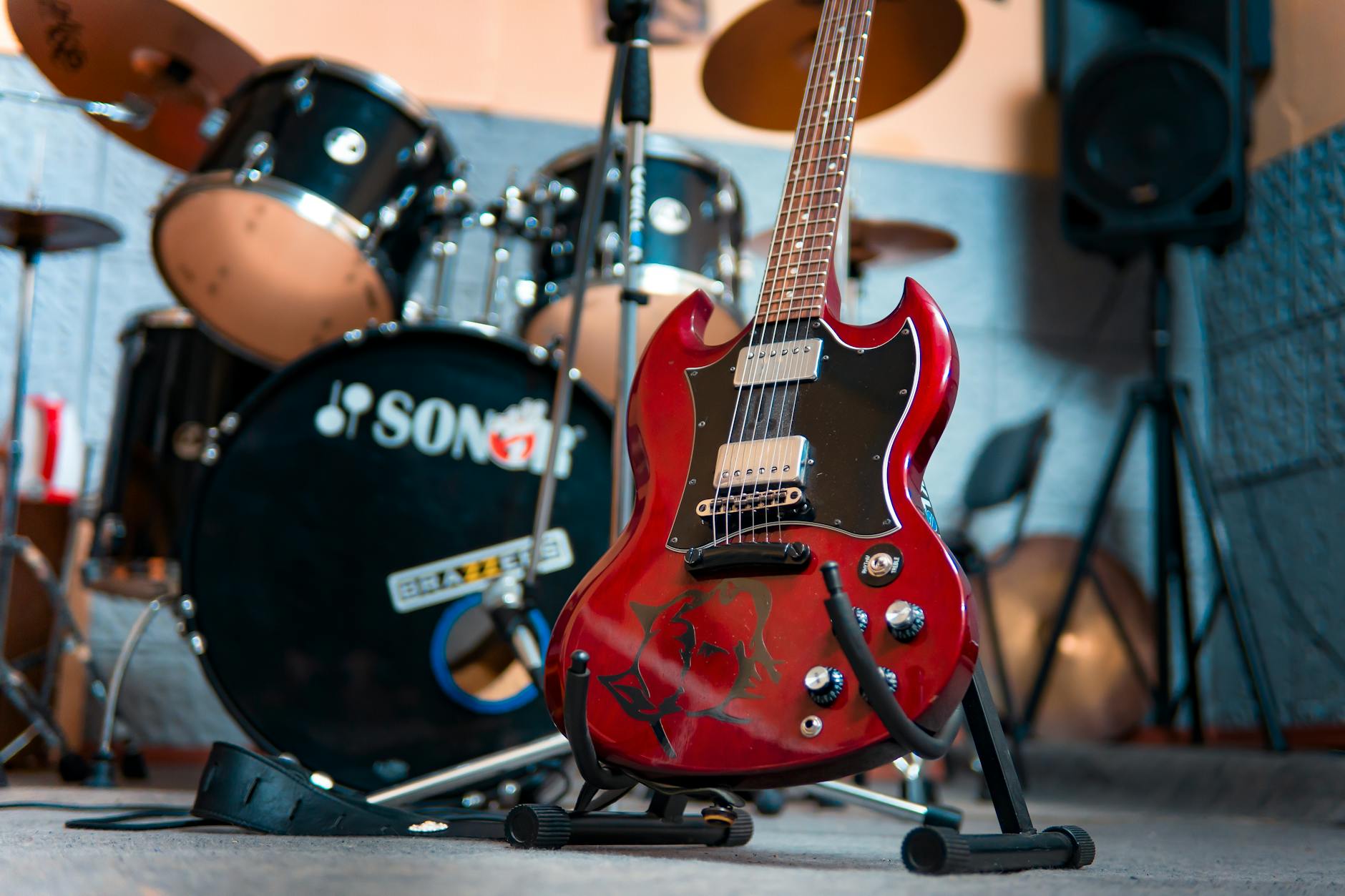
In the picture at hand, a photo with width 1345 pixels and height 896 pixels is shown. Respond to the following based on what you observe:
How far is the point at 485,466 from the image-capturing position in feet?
6.28

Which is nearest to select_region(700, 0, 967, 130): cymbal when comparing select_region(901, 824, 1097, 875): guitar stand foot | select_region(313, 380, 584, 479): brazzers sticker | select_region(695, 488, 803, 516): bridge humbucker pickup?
select_region(313, 380, 584, 479): brazzers sticker

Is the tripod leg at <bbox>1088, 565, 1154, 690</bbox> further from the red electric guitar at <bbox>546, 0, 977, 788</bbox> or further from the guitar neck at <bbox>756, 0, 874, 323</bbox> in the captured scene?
the red electric guitar at <bbox>546, 0, 977, 788</bbox>

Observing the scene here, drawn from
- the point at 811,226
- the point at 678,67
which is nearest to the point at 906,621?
the point at 811,226

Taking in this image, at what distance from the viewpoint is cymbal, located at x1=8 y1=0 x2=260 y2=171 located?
6.98ft

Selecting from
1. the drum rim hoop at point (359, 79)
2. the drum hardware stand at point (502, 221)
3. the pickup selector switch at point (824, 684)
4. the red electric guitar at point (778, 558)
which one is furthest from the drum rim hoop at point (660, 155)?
the pickup selector switch at point (824, 684)

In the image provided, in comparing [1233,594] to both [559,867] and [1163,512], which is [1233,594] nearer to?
[1163,512]

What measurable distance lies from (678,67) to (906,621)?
2.91 metres

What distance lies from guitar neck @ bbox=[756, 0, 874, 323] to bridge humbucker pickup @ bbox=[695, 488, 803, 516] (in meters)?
0.21

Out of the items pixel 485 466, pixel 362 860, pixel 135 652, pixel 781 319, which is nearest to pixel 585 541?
pixel 485 466

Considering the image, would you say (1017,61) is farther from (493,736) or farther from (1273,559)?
(493,736)

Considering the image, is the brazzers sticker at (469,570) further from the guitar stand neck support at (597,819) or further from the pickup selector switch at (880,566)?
the pickup selector switch at (880,566)

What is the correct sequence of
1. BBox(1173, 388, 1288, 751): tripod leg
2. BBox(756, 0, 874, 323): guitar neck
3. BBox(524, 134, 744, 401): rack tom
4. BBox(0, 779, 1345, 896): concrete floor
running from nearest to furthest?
BBox(0, 779, 1345, 896): concrete floor → BBox(756, 0, 874, 323): guitar neck → BBox(524, 134, 744, 401): rack tom → BBox(1173, 388, 1288, 751): tripod leg

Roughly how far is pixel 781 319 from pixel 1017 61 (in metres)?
2.95

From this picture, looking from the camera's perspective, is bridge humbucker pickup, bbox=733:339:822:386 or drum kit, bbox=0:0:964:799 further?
drum kit, bbox=0:0:964:799
